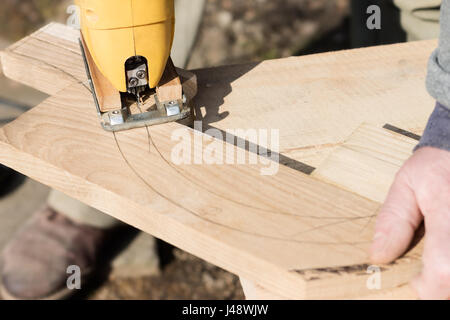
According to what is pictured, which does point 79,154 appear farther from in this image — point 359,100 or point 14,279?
point 14,279

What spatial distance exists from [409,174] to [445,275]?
0.74ft

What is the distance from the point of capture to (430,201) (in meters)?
1.10

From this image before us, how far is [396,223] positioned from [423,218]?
9cm

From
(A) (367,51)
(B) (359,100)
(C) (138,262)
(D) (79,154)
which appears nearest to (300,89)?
(B) (359,100)

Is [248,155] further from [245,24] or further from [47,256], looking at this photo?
[245,24]

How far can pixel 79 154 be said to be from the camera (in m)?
1.26

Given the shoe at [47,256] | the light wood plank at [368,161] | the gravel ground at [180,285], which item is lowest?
the gravel ground at [180,285]

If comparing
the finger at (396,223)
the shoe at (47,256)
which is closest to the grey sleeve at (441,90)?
the finger at (396,223)

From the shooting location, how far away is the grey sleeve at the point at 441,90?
46.6 inches

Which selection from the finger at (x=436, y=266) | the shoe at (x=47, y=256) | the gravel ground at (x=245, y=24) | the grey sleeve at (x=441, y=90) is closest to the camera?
the finger at (x=436, y=266)

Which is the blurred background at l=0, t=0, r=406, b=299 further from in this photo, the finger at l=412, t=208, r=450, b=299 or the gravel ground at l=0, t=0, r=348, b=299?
the finger at l=412, t=208, r=450, b=299

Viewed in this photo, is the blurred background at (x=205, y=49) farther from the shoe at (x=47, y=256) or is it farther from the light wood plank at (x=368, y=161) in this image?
the light wood plank at (x=368, y=161)

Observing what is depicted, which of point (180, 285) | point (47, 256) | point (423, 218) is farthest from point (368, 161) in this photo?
point (47, 256)

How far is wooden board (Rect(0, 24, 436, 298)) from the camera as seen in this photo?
1057mm
